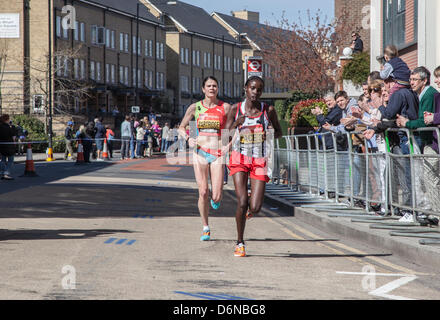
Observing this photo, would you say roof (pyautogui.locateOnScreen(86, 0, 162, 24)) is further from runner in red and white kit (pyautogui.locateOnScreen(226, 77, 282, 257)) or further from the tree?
runner in red and white kit (pyautogui.locateOnScreen(226, 77, 282, 257))

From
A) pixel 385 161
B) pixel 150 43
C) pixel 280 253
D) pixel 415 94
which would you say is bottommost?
pixel 280 253

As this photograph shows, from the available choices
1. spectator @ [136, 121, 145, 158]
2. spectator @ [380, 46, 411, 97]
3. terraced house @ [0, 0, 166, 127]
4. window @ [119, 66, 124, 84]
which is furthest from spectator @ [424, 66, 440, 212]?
window @ [119, 66, 124, 84]

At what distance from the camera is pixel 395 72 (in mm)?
12000

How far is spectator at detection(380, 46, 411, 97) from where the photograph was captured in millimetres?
11836

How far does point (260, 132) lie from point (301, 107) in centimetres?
1838

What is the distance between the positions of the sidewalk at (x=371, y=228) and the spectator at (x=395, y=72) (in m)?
1.86

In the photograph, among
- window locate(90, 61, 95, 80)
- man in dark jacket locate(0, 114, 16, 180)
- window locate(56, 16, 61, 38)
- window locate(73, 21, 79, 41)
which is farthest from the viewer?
window locate(90, 61, 95, 80)

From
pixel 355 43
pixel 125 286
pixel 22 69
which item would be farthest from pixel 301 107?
pixel 22 69

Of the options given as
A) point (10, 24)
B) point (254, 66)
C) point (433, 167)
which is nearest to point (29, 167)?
point (254, 66)

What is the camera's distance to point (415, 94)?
11.7 metres

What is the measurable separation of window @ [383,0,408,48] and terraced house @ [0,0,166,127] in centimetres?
2721

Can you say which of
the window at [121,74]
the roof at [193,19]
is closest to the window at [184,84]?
the roof at [193,19]

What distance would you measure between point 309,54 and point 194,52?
1839 inches
